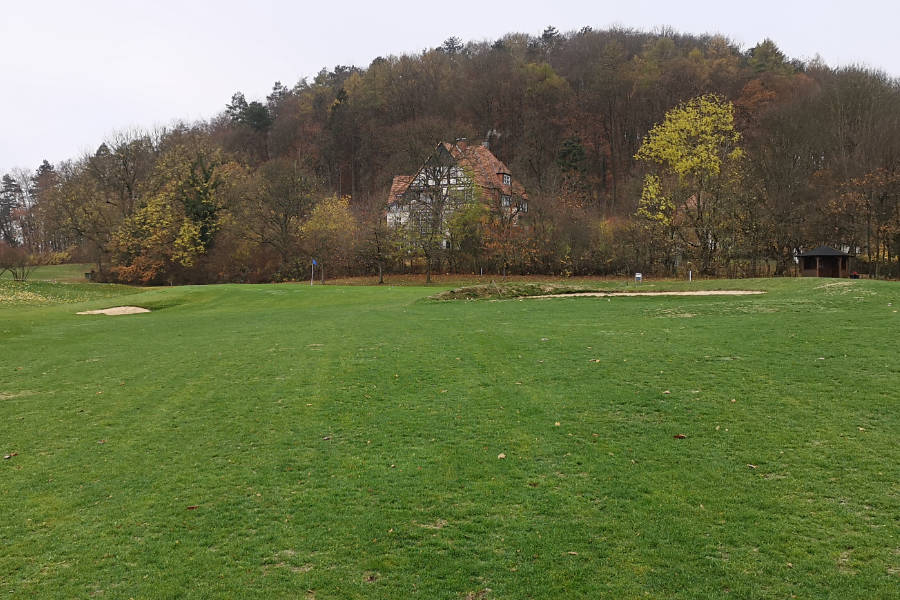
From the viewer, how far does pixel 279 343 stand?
15.9 m

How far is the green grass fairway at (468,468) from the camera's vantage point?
495 centimetres

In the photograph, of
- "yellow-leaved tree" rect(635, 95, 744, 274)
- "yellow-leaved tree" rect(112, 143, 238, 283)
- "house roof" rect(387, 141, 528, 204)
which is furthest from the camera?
"yellow-leaved tree" rect(112, 143, 238, 283)

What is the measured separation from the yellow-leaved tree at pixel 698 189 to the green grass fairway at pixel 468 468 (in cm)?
2811

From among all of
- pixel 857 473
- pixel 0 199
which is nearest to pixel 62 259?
pixel 0 199

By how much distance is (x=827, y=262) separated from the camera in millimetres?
34875

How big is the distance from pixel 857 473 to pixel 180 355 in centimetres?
1504

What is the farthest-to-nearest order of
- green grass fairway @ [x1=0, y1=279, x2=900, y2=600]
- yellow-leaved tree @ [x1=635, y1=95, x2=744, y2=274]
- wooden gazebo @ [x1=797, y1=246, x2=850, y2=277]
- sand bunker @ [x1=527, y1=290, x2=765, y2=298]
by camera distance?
yellow-leaved tree @ [x1=635, y1=95, x2=744, y2=274]
wooden gazebo @ [x1=797, y1=246, x2=850, y2=277]
sand bunker @ [x1=527, y1=290, x2=765, y2=298]
green grass fairway @ [x1=0, y1=279, x2=900, y2=600]

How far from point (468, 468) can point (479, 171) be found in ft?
164

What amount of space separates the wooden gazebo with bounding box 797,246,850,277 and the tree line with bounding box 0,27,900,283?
5.47 metres

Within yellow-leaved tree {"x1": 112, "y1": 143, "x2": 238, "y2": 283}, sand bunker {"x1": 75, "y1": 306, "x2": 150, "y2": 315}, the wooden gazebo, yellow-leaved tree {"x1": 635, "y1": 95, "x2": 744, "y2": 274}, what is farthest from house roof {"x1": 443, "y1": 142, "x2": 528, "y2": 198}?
sand bunker {"x1": 75, "y1": 306, "x2": 150, "y2": 315}

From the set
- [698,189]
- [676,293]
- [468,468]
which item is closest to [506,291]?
[676,293]

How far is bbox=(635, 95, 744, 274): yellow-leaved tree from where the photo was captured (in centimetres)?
4134

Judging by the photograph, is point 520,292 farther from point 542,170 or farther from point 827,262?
point 542,170

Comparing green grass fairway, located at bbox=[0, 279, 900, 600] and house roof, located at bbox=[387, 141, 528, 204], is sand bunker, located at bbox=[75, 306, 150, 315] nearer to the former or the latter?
green grass fairway, located at bbox=[0, 279, 900, 600]
